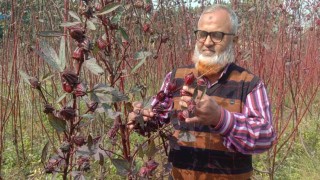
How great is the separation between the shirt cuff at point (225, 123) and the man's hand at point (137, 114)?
0.64ft

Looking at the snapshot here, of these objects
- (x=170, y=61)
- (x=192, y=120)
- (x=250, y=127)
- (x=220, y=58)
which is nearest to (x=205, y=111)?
(x=192, y=120)

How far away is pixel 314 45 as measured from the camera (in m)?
4.45

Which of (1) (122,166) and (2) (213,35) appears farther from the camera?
(2) (213,35)

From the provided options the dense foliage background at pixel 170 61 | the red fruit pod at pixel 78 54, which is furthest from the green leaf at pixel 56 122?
the dense foliage background at pixel 170 61

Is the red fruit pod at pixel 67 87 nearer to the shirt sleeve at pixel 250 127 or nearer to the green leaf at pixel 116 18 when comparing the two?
the green leaf at pixel 116 18

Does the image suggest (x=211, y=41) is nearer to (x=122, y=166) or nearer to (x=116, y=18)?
(x=116, y=18)

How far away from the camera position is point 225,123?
1.13 metres

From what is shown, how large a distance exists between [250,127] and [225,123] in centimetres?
13

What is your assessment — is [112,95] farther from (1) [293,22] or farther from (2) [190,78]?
(1) [293,22]

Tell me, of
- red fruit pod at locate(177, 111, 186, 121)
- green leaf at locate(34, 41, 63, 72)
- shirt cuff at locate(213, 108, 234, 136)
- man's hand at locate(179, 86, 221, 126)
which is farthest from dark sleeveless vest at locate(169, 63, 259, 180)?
green leaf at locate(34, 41, 63, 72)

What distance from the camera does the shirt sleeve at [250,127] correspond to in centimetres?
116

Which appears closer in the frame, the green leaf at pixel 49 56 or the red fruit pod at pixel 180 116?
the green leaf at pixel 49 56

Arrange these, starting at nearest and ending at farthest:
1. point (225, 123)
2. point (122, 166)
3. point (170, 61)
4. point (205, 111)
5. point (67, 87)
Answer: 1. point (67, 87)
2. point (122, 166)
3. point (205, 111)
4. point (225, 123)
5. point (170, 61)

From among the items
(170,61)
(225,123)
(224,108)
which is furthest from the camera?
(170,61)
